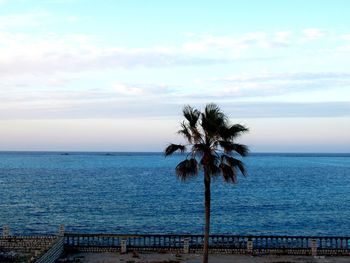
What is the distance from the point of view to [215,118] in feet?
76.0

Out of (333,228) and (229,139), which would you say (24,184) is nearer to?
(333,228)

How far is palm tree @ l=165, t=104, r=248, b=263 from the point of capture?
75.8ft

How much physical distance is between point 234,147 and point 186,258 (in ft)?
36.4

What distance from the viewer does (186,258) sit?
3169 centimetres

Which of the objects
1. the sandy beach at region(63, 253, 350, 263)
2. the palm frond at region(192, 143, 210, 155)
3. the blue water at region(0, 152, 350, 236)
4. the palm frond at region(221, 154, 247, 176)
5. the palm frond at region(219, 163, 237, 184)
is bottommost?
the blue water at region(0, 152, 350, 236)

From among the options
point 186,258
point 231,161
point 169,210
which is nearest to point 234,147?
point 231,161

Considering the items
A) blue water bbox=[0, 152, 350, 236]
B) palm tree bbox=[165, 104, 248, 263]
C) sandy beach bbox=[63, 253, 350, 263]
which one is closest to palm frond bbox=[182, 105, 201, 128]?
palm tree bbox=[165, 104, 248, 263]

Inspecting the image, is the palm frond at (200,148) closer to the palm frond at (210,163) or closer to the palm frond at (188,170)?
the palm frond at (210,163)

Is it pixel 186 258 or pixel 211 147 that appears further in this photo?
pixel 186 258

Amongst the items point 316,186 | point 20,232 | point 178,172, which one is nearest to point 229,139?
point 178,172

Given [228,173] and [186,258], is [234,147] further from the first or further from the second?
[186,258]

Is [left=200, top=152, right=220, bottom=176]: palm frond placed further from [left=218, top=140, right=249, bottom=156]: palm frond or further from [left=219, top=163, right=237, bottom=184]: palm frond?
[left=218, top=140, right=249, bottom=156]: palm frond

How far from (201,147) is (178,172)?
1.50m

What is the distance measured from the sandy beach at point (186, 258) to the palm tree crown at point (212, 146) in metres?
9.65
